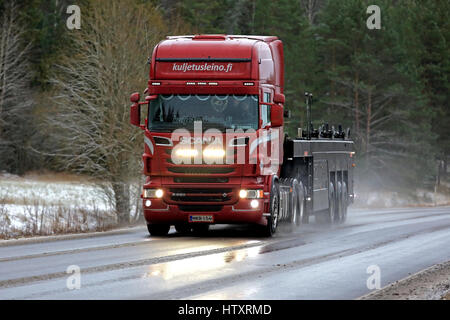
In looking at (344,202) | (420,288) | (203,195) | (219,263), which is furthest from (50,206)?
(420,288)

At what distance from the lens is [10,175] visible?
63031 mm

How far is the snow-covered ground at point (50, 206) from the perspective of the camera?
80.5ft

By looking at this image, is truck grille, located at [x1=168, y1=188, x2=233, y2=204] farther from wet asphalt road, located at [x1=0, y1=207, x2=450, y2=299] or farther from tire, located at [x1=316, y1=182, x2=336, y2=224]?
tire, located at [x1=316, y1=182, x2=336, y2=224]

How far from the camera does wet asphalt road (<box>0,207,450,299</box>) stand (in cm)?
1249

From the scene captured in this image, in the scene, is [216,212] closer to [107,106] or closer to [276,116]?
[276,116]

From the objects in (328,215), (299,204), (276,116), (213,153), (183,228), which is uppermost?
(276,116)

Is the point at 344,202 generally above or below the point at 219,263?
below

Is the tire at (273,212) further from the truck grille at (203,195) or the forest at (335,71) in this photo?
the forest at (335,71)

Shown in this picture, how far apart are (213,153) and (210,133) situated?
1.40 feet

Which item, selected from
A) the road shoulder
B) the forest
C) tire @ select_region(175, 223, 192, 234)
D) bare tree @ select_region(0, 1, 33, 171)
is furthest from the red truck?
bare tree @ select_region(0, 1, 33, 171)

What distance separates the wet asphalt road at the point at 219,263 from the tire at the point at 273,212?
0.32 metres

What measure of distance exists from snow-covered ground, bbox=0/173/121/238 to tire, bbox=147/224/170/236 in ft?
7.44

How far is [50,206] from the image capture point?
130ft
